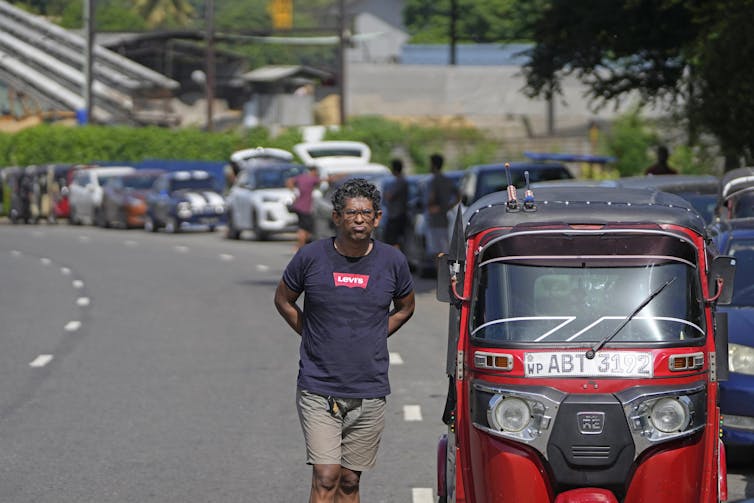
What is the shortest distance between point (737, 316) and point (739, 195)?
13.2ft

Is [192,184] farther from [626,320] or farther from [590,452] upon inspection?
[590,452]

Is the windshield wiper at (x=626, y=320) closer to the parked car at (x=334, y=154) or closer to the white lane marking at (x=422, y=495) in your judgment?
the white lane marking at (x=422, y=495)

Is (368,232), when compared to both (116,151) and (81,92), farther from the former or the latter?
(81,92)

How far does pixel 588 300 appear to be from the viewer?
7.23 m

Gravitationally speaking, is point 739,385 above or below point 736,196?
below

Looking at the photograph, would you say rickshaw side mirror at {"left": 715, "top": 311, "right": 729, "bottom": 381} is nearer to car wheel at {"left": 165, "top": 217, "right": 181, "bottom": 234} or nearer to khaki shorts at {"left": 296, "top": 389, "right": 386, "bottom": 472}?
khaki shorts at {"left": 296, "top": 389, "right": 386, "bottom": 472}

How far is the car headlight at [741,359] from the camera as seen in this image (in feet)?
32.2

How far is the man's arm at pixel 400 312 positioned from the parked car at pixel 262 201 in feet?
93.4

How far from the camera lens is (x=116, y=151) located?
61.4 metres

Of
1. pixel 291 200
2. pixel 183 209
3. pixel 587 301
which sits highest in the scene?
pixel 587 301

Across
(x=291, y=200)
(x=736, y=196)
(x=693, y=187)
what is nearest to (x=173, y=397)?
(x=736, y=196)

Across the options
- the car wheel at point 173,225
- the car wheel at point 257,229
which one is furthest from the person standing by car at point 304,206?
the car wheel at point 173,225

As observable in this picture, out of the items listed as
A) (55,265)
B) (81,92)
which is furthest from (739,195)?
(81,92)

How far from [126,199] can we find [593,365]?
3912 cm
